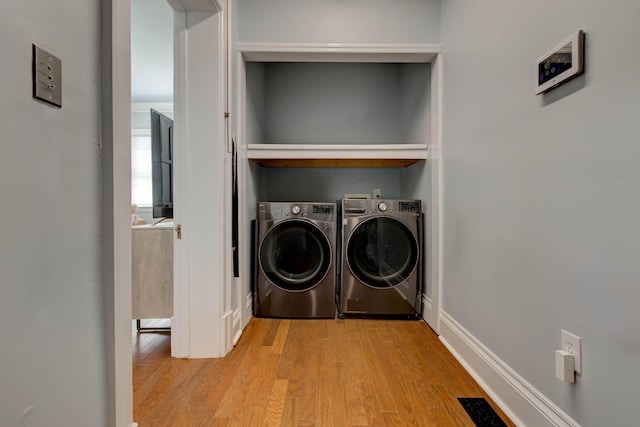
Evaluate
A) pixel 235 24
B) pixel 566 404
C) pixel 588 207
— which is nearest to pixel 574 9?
pixel 588 207

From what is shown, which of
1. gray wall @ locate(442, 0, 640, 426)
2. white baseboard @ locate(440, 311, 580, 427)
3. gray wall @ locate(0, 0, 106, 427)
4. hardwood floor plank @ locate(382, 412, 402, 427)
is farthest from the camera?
hardwood floor plank @ locate(382, 412, 402, 427)

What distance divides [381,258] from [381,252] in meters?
0.05

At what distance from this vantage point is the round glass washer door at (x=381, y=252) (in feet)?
7.70

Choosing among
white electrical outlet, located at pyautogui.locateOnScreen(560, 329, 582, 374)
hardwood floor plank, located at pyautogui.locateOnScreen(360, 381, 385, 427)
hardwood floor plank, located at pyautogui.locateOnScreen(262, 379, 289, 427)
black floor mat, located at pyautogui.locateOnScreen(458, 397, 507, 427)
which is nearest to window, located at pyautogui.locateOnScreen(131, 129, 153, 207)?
hardwood floor plank, located at pyautogui.locateOnScreen(262, 379, 289, 427)

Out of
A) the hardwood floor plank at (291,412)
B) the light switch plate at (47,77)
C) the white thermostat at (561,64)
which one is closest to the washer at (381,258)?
the hardwood floor plank at (291,412)

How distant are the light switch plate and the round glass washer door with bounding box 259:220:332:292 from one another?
1709 mm

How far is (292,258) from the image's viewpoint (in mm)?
2369

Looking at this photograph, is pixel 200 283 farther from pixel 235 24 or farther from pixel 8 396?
pixel 235 24

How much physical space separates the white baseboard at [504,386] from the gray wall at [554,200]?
0.14ft

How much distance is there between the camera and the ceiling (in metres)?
2.54

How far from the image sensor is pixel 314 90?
10.3 feet

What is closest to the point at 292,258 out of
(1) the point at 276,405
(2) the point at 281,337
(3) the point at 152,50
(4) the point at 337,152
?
(2) the point at 281,337

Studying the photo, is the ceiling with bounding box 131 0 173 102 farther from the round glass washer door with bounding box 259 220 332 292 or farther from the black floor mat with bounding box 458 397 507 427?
the black floor mat with bounding box 458 397 507 427

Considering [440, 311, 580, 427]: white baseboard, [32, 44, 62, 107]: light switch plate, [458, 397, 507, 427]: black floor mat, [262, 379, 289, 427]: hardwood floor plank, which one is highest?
[32, 44, 62, 107]: light switch plate
